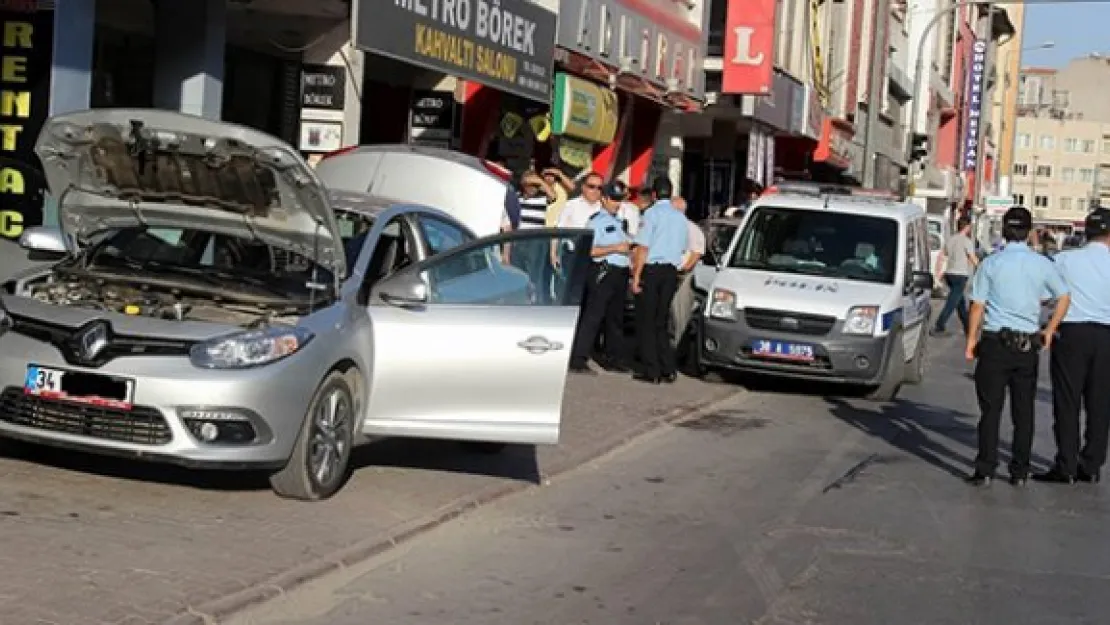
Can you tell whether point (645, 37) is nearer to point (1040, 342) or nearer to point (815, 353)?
point (815, 353)

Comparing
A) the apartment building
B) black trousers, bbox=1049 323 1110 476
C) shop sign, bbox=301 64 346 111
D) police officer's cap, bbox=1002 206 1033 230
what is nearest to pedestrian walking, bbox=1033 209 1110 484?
black trousers, bbox=1049 323 1110 476

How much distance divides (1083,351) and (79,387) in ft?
21.8

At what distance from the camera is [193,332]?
23.8 feet

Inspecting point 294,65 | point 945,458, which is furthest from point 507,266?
point 294,65

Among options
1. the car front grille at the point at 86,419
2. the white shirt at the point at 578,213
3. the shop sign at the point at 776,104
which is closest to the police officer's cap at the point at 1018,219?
the white shirt at the point at 578,213

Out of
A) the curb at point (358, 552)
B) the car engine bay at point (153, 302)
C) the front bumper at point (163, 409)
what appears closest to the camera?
the curb at point (358, 552)

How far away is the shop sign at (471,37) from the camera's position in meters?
13.2

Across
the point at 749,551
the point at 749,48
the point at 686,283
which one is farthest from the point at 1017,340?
the point at 749,48

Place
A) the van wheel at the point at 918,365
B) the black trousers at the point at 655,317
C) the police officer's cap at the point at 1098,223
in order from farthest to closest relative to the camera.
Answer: the van wheel at the point at 918,365 → the black trousers at the point at 655,317 → the police officer's cap at the point at 1098,223

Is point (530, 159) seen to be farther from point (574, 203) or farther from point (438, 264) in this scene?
point (438, 264)

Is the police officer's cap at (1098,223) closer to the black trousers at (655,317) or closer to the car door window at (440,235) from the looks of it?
the car door window at (440,235)

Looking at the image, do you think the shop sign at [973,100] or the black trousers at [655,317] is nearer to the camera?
the black trousers at [655,317]

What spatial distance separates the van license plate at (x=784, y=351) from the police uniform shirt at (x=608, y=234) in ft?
5.17

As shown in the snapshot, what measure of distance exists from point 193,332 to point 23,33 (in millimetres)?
5279
